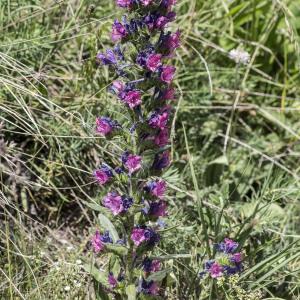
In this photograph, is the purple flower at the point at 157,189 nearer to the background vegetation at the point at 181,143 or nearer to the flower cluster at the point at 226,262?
the background vegetation at the point at 181,143

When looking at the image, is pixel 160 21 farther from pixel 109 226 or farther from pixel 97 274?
pixel 97 274

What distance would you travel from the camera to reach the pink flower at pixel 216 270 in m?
2.29

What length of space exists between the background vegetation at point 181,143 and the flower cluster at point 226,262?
0.18 feet

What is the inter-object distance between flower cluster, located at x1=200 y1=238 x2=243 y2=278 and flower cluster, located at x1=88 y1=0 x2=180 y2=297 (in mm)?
263

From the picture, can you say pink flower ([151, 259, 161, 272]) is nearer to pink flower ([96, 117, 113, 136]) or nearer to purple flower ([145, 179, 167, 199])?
purple flower ([145, 179, 167, 199])

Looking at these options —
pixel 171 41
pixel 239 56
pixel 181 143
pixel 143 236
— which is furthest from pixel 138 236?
pixel 239 56

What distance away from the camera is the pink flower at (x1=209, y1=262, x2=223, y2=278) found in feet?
7.50

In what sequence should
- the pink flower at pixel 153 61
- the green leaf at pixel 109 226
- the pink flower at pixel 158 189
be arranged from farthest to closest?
the green leaf at pixel 109 226, the pink flower at pixel 158 189, the pink flower at pixel 153 61

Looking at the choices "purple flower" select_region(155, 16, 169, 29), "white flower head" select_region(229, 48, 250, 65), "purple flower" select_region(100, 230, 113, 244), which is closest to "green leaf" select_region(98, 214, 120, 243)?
"purple flower" select_region(100, 230, 113, 244)

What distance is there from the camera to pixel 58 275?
230 cm

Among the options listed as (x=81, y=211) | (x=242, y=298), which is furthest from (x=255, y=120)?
(x=242, y=298)

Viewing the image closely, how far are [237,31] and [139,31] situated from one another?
1.82 meters

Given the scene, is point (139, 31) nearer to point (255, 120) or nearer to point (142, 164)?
point (142, 164)

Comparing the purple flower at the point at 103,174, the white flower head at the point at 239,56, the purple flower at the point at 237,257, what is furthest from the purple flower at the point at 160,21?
the white flower head at the point at 239,56
